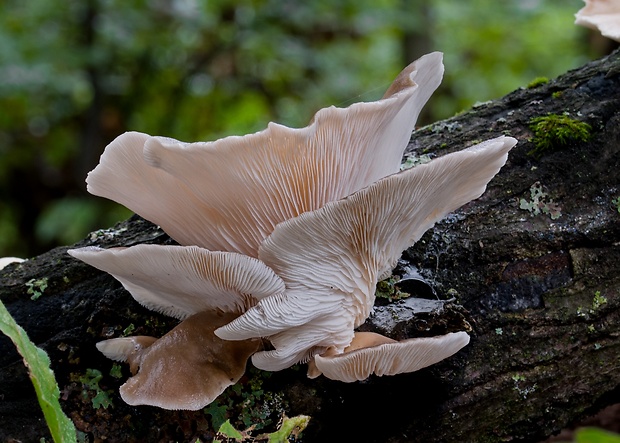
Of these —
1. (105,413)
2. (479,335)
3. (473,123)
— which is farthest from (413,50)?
(105,413)

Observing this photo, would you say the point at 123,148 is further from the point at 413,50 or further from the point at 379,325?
the point at 413,50

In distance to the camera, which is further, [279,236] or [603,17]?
[603,17]

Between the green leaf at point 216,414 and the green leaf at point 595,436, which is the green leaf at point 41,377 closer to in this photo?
the green leaf at point 216,414

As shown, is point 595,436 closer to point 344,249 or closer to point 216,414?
point 344,249

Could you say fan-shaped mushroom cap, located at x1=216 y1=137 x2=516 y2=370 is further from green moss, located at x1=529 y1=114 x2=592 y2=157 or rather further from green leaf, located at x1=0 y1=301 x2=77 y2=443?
green moss, located at x1=529 y1=114 x2=592 y2=157

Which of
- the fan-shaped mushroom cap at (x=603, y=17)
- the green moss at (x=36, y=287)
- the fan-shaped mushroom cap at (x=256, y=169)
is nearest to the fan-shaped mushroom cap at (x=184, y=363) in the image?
the fan-shaped mushroom cap at (x=256, y=169)

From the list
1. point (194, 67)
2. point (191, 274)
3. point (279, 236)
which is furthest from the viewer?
point (194, 67)

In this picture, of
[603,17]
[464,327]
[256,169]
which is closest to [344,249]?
[256,169]

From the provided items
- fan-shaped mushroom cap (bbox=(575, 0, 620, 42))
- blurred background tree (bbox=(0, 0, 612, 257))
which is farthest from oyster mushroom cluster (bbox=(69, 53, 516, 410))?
blurred background tree (bbox=(0, 0, 612, 257))
